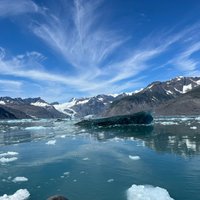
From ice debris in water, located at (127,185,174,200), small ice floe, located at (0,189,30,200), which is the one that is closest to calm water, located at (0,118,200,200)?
ice debris in water, located at (127,185,174,200)

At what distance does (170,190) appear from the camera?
13.4 meters

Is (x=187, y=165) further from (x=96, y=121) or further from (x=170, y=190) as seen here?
(x=96, y=121)

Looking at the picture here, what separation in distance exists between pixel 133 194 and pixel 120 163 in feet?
22.9

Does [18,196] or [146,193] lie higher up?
[18,196]

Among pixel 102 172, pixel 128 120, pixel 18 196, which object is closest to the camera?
pixel 18 196

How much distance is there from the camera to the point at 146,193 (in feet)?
41.5

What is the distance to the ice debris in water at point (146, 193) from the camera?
1209cm

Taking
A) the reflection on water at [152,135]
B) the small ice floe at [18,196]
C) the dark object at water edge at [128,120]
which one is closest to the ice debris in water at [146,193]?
the small ice floe at [18,196]

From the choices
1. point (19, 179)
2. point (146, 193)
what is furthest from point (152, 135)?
point (146, 193)

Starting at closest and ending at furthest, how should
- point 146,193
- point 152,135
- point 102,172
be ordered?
point 146,193, point 102,172, point 152,135

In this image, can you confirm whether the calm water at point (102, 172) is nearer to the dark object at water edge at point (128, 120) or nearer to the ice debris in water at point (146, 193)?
the ice debris in water at point (146, 193)

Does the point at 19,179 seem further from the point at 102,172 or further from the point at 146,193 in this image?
the point at 146,193

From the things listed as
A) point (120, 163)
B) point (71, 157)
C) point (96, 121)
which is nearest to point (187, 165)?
point (120, 163)

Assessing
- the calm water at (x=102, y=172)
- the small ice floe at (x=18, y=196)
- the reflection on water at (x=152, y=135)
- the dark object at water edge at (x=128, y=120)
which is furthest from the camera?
the dark object at water edge at (x=128, y=120)
